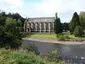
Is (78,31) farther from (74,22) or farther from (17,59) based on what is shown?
(17,59)

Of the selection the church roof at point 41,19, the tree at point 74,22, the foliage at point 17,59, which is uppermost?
the church roof at point 41,19

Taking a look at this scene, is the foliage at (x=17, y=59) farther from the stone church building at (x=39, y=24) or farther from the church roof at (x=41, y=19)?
the church roof at (x=41, y=19)

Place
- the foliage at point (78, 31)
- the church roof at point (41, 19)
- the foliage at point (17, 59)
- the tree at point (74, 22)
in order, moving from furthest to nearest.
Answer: the church roof at point (41, 19)
the tree at point (74, 22)
the foliage at point (78, 31)
the foliage at point (17, 59)

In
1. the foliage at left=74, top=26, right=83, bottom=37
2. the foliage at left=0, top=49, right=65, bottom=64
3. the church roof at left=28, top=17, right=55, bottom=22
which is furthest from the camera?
the church roof at left=28, top=17, right=55, bottom=22

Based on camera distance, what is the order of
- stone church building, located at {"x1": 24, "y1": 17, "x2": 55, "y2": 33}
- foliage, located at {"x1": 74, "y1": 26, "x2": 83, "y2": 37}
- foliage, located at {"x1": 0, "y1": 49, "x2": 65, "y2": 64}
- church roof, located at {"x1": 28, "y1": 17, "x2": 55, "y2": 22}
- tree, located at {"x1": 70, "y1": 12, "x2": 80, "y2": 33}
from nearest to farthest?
foliage, located at {"x1": 0, "y1": 49, "x2": 65, "y2": 64}
foliage, located at {"x1": 74, "y1": 26, "x2": 83, "y2": 37}
tree, located at {"x1": 70, "y1": 12, "x2": 80, "y2": 33}
stone church building, located at {"x1": 24, "y1": 17, "x2": 55, "y2": 33}
church roof, located at {"x1": 28, "y1": 17, "x2": 55, "y2": 22}

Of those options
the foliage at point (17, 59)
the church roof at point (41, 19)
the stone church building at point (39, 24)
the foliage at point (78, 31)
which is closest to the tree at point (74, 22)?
the foliage at point (78, 31)

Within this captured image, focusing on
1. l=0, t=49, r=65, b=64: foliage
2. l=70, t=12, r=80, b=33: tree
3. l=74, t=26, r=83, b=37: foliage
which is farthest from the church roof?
l=0, t=49, r=65, b=64: foliage

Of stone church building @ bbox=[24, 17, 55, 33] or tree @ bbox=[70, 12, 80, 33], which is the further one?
stone church building @ bbox=[24, 17, 55, 33]

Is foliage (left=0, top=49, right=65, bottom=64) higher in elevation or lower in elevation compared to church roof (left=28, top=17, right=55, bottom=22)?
lower

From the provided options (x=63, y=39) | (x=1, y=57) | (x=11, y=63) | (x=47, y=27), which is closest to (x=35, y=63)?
(x=11, y=63)

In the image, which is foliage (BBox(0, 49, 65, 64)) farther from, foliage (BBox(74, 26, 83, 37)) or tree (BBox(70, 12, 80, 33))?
tree (BBox(70, 12, 80, 33))

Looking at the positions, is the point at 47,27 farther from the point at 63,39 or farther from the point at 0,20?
the point at 0,20

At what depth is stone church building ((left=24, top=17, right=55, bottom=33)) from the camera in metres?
117

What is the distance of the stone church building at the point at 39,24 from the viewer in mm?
116938
